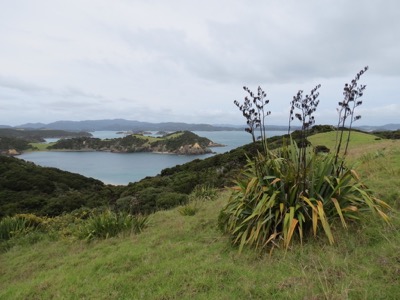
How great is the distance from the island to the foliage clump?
9820cm

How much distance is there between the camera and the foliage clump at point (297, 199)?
147 inches

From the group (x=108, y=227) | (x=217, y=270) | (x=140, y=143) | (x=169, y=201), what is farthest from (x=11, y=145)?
(x=217, y=270)

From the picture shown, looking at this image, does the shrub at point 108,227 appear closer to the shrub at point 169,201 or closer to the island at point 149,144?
the shrub at point 169,201

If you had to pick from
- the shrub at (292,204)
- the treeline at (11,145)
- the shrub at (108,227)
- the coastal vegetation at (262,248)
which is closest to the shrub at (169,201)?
the shrub at (108,227)

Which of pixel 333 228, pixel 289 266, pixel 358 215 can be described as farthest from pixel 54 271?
pixel 358 215

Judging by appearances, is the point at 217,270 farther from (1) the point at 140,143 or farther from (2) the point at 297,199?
(1) the point at 140,143

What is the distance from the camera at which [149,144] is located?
12050cm

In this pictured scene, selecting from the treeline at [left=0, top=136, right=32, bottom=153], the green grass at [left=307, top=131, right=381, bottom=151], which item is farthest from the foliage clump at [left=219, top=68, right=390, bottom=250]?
the treeline at [left=0, top=136, right=32, bottom=153]

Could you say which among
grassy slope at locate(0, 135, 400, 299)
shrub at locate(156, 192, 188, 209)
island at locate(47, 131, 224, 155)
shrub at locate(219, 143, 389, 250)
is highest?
shrub at locate(219, 143, 389, 250)

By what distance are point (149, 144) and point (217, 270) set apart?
118995mm

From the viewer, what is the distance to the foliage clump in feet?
12.2

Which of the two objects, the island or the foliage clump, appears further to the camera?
the island

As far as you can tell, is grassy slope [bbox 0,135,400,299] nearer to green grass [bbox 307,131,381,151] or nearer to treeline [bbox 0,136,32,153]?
green grass [bbox 307,131,381,151]

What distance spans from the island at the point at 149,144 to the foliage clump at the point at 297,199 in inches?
3866
